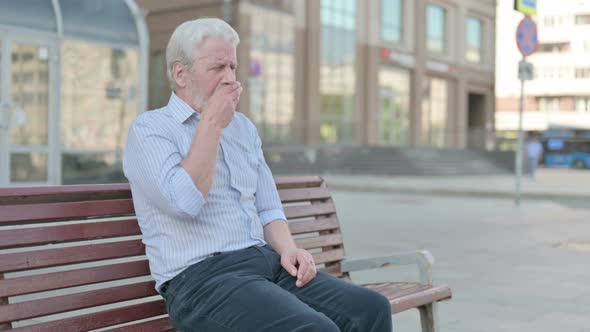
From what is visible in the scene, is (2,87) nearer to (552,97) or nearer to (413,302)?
(413,302)

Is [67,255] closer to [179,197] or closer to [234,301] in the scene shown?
[179,197]

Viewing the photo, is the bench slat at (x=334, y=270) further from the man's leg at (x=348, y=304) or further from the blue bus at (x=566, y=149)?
the blue bus at (x=566, y=149)

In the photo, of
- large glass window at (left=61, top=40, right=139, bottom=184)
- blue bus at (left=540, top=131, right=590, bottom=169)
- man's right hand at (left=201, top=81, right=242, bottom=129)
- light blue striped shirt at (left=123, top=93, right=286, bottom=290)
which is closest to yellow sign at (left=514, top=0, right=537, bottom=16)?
large glass window at (left=61, top=40, right=139, bottom=184)

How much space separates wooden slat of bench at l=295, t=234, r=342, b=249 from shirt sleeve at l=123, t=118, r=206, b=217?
108cm

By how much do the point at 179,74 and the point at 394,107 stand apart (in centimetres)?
4183

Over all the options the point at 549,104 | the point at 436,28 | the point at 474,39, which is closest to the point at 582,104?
the point at 549,104

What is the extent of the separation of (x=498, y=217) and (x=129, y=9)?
23.7ft

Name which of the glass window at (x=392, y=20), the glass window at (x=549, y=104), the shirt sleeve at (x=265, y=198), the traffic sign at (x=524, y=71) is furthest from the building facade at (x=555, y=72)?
the shirt sleeve at (x=265, y=198)

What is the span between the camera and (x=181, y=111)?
9.57 feet

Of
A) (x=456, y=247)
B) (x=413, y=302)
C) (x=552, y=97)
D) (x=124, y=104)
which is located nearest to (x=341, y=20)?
(x=124, y=104)

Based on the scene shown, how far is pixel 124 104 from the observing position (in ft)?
47.2

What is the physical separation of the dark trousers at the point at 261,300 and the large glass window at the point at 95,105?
436 inches

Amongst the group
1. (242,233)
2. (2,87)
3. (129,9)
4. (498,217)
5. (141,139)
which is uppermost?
(129,9)

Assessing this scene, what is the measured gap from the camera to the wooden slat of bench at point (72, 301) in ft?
8.61
